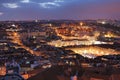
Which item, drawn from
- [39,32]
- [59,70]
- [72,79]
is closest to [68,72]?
[59,70]

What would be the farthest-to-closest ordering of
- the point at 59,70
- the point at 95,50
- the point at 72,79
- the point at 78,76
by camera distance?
1. the point at 95,50
2. the point at 59,70
3. the point at 78,76
4. the point at 72,79

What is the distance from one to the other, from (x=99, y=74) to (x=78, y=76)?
3.92 feet

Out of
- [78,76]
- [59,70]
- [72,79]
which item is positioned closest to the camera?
[72,79]

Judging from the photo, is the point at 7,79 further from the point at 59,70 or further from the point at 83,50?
the point at 83,50

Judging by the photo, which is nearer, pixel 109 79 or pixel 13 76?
pixel 109 79

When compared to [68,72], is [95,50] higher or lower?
lower

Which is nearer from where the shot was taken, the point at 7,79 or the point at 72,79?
the point at 72,79

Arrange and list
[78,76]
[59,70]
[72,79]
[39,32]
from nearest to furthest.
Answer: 1. [72,79]
2. [78,76]
3. [59,70]
4. [39,32]

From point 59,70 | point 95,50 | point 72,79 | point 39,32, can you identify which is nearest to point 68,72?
point 59,70

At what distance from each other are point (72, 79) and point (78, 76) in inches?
51.1

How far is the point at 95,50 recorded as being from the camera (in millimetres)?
55406

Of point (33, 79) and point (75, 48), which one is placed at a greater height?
point (33, 79)

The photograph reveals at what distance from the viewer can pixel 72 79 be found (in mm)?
14430

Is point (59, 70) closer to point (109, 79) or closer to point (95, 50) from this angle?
point (109, 79)
